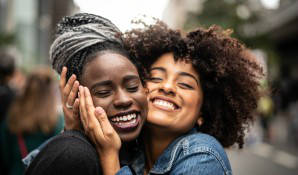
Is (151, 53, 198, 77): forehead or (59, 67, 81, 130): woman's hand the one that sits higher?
(151, 53, 198, 77): forehead

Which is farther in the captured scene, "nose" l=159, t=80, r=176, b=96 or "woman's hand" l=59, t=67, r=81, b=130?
"nose" l=159, t=80, r=176, b=96

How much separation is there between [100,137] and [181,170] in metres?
0.51

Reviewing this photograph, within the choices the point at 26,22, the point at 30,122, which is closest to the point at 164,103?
the point at 30,122

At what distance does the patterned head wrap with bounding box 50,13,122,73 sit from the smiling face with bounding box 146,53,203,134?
0.40 meters

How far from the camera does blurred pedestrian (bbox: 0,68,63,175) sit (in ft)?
12.2

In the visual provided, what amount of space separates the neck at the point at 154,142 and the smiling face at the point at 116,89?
0.38 metres

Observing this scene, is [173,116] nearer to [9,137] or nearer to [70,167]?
[70,167]

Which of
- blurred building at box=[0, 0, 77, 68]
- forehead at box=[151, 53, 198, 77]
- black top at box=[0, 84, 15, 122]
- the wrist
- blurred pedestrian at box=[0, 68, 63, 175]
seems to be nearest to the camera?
the wrist

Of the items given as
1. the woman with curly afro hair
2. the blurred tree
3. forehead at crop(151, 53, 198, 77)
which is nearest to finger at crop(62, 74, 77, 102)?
the woman with curly afro hair

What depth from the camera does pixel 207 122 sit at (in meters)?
2.69

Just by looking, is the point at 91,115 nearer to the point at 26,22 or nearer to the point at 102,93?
the point at 102,93

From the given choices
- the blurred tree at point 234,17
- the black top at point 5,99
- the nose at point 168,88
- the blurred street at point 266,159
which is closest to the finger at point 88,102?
the nose at point 168,88

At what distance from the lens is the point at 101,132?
6.12 ft

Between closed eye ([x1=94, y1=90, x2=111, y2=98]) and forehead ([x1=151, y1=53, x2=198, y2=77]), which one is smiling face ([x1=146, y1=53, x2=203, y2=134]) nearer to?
forehead ([x1=151, y1=53, x2=198, y2=77])
